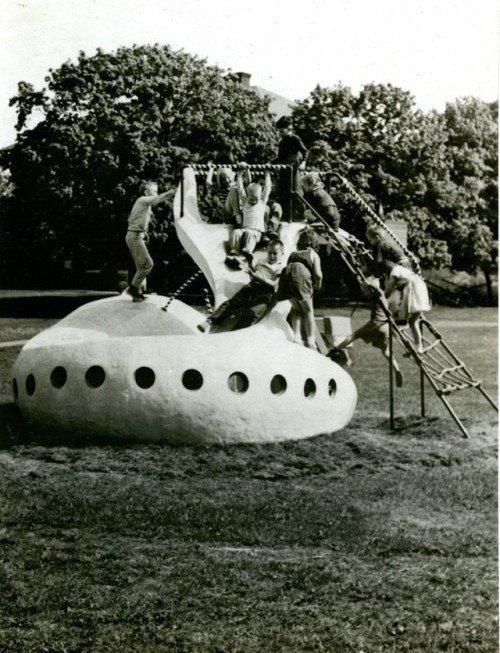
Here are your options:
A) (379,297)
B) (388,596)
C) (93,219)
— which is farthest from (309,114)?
(388,596)

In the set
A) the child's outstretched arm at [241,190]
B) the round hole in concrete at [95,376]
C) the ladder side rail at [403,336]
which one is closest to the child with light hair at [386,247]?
the ladder side rail at [403,336]

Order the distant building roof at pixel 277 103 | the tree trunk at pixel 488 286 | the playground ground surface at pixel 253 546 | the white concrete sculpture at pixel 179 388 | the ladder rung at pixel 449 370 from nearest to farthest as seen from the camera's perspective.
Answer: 1. the playground ground surface at pixel 253 546
2. the white concrete sculpture at pixel 179 388
3. the ladder rung at pixel 449 370
4. the distant building roof at pixel 277 103
5. the tree trunk at pixel 488 286

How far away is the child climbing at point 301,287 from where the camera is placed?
12992 millimetres

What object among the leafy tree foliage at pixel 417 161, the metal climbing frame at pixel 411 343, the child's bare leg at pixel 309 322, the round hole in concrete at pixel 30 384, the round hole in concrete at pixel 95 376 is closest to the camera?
the round hole in concrete at pixel 95 376

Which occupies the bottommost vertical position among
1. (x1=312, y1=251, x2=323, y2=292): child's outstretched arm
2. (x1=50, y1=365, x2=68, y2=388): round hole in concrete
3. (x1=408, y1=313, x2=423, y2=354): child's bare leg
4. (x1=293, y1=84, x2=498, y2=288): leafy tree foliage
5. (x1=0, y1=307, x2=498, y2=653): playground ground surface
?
(x1=0, y1=307, x2=498, y2=653): playground ground surface

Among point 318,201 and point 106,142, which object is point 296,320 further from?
point 106,142

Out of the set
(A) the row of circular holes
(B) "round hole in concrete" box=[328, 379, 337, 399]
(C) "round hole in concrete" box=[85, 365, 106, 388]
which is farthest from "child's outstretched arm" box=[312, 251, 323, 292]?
(C) "round hole in concrete" box=[85, 365, 106, 388]

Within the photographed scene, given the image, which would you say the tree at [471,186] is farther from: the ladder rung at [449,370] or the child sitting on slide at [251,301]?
the child sitting on slide at [251,301]

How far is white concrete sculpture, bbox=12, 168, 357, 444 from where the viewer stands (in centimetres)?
1078

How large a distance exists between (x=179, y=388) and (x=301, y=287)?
3.06 meters

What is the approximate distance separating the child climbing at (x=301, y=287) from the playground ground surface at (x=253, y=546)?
2.20m

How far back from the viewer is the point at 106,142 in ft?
56.7

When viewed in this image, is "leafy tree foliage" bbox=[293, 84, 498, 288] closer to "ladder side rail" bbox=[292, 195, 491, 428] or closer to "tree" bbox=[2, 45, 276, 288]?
"tree" bbox=[2, 45, 276, 288]

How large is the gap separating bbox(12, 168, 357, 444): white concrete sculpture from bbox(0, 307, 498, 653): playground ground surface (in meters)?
0.28
